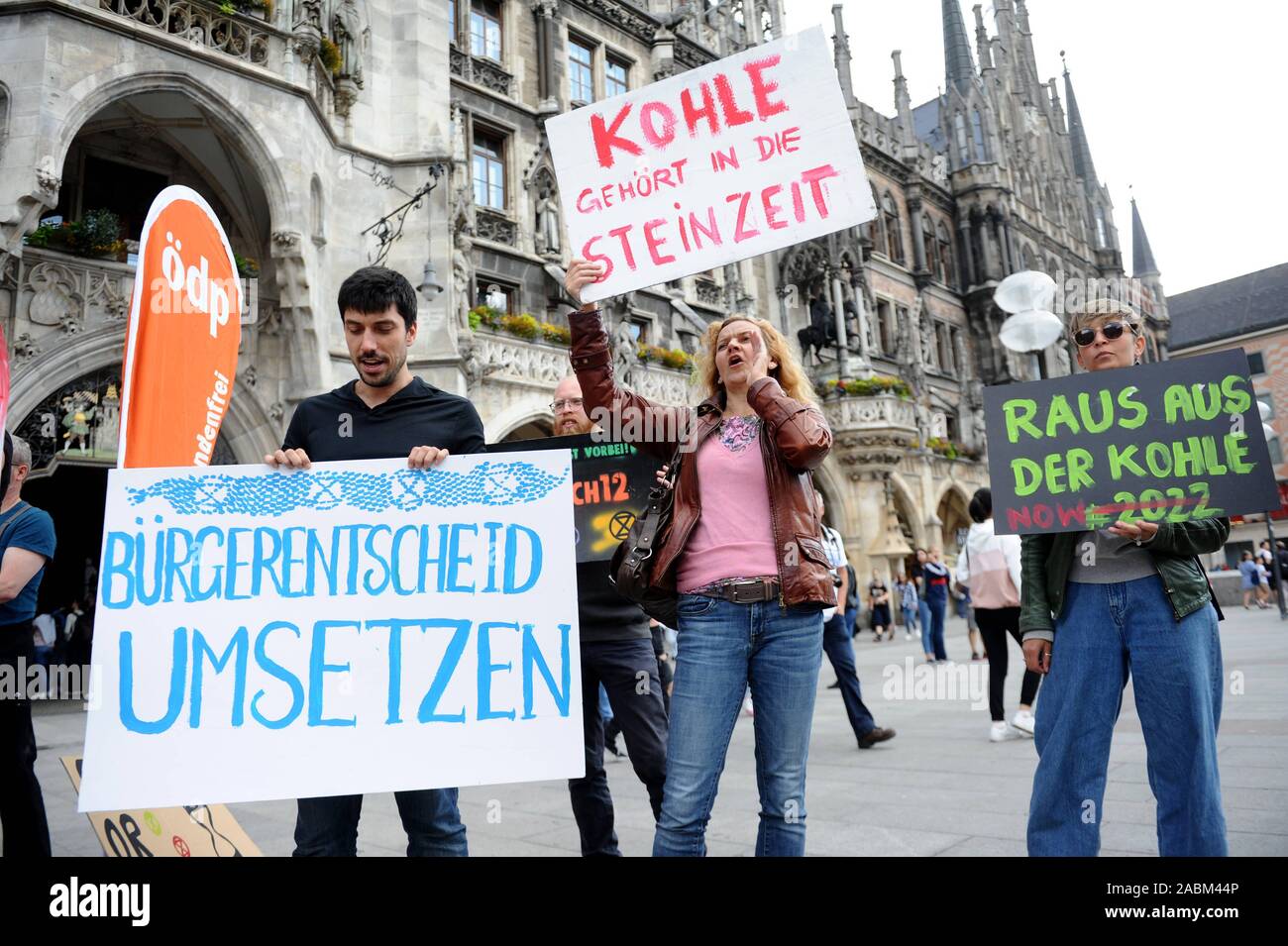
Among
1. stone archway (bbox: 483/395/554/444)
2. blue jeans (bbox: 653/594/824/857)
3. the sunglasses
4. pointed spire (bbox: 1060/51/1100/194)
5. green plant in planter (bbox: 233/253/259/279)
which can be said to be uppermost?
pointed spire (bbox: 1060/51/1100/194)

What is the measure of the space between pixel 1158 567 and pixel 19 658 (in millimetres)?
3941

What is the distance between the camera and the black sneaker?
6164mm

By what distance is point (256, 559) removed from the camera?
2404 millimetres

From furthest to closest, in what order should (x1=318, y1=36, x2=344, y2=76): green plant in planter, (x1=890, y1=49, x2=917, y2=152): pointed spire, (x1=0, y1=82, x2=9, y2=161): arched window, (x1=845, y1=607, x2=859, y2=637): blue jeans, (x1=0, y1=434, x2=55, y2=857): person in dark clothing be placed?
(x1=890, y1=49, x2=917, y2=152): pointed spire → (x1=318, y1=36, x2=344, y2=76): green plant in planter → (x1=0, y1=82, x2=9, y2=161): arched window → (x1=845, y1=607, x2=859, y2=637): blue jeans → (x1=0, y1=434, x2=55, y2=857): person in dark clothing

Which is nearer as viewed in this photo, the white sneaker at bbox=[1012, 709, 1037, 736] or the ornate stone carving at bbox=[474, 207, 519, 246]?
the white sneaker at bbox=[1012, 709, 1037, 736]

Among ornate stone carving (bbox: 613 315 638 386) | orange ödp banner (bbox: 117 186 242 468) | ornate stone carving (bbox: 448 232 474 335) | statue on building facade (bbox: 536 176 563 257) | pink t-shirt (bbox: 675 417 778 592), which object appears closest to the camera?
pink t-shirt (bbox: 675 417 778 592)

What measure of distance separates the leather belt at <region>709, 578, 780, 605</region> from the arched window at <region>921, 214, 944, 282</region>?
33730mm

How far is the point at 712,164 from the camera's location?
125 inches

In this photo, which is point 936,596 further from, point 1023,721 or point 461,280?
point 461,280

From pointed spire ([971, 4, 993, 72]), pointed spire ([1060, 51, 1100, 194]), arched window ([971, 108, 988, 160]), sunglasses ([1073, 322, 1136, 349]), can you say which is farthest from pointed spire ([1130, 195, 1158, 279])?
sunglasses ([1073, 322, 1136, 349])

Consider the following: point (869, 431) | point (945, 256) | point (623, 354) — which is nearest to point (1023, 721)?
point (623, 354)

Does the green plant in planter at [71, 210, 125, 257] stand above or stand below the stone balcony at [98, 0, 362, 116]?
below

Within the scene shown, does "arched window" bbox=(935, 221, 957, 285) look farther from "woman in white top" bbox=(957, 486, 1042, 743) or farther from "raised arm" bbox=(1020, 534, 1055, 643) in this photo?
"raised arm" bbox=(1020, 534, 1055, 643)

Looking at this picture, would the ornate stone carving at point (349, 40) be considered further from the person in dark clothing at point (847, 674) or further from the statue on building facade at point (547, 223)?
the person in dark clothing at point (847, 674)
